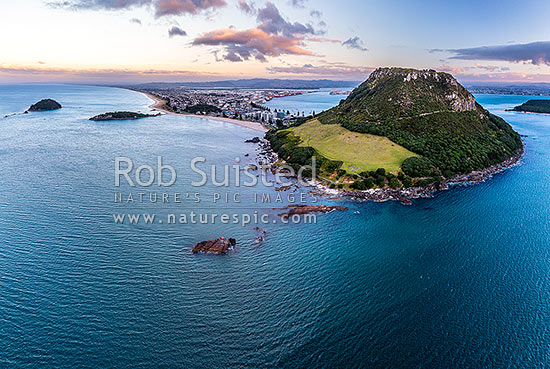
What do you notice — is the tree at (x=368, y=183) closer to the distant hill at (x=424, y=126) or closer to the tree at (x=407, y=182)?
the tree at (x=407, y=182)

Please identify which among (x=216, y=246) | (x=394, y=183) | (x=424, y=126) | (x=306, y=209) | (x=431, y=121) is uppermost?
(x=431, y=121)

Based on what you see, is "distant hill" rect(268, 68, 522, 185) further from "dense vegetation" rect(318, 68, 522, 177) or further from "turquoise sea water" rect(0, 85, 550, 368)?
"turquoise sea water" rect(0, 85, 550, 368)

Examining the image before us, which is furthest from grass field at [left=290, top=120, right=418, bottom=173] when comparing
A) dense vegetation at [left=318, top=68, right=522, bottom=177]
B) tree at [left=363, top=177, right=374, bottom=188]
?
tree at [left=363, top=177, right=374, bottom=188]

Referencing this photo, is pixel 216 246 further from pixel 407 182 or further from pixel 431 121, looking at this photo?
pixel 431 121

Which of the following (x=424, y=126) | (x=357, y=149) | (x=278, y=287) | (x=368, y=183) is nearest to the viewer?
(x=278, y=287)

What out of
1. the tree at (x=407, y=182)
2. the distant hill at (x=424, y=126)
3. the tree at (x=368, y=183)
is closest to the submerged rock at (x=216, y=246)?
the tree at (x=368, y=183)

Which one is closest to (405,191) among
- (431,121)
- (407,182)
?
(407,182)
